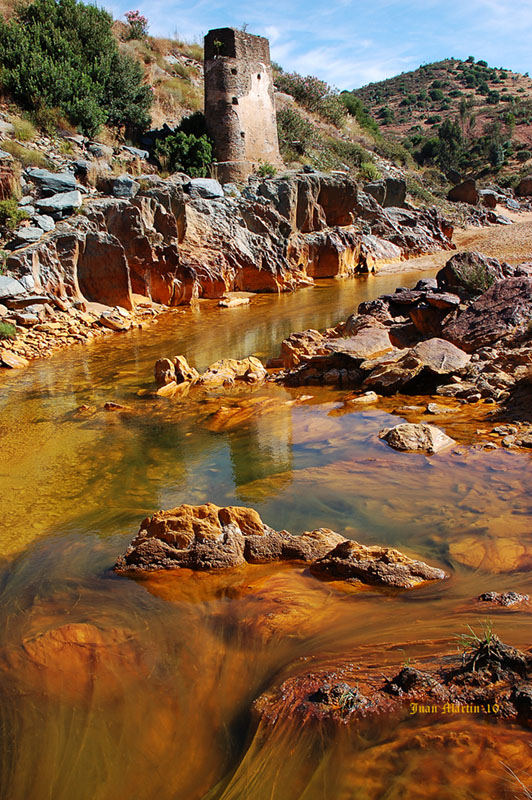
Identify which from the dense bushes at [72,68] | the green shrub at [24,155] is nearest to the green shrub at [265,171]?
the dense bushes at [72,68]

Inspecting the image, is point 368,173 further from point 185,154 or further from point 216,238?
point 216,238

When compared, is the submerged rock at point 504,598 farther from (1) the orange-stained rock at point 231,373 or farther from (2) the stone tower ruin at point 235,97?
(2) the stone tower ruin at point 235,97

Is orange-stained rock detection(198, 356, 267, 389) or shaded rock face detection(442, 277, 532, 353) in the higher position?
shaded rock face detection(442, 277, 532, 353)

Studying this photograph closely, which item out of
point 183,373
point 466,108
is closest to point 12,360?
point 183,373

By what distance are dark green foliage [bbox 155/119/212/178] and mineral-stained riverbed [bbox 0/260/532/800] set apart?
1650 cm

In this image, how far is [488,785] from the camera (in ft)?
5.60

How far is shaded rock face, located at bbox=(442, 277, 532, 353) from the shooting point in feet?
26.1

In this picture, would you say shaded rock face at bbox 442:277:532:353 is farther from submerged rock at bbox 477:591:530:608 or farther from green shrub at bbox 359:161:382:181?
green shrub at bbox 359:161:382:181

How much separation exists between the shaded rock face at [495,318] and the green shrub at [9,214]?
33.4 feet

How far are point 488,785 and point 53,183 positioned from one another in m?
15.8

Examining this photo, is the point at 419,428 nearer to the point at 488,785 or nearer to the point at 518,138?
the point at 488,785

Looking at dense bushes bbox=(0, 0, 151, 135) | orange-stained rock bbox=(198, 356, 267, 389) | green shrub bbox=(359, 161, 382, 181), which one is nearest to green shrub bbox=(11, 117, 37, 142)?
dense bushes bbox=(0, 0, 151, 135)

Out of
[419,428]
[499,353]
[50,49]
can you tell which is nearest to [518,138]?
[50,49]

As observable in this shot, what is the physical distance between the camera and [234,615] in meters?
3.03
